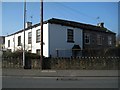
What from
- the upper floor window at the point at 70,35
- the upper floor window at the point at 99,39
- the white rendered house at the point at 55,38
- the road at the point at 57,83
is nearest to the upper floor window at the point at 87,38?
the white rendered house at the point at 55,38

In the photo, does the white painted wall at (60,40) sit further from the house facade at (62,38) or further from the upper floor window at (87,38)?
the upper floor window at (87,38)

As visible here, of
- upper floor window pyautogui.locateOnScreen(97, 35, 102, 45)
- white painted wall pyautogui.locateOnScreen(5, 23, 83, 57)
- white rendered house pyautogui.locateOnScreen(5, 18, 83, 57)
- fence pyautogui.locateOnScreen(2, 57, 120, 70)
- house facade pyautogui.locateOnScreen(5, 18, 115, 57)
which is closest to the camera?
fence pyautogui.locateOnScreen(2, 57, 120, 70)

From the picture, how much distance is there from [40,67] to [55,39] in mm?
7632

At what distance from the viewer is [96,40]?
1656 inches

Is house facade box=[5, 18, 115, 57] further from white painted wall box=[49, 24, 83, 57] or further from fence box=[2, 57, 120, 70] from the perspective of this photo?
fence box=[2, 57, 120, 70]

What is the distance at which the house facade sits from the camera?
34625mm

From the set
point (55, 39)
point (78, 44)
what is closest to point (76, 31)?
point (78, 44)

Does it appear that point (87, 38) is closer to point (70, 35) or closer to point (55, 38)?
point (70, 35)

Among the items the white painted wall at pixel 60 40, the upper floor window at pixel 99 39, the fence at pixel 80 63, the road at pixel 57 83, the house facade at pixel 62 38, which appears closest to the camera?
the road at pixel 57 83

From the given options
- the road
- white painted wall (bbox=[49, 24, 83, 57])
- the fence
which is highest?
white painted wall (bbox=[49, 24, 83, 57])

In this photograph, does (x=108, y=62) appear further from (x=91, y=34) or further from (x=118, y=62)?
(x=91, y=34)

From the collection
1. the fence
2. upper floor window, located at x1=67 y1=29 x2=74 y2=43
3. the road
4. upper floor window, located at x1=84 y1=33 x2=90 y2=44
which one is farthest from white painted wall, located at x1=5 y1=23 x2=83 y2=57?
the road

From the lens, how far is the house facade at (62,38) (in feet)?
114

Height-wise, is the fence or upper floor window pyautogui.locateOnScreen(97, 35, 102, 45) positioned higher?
upper floor window pyautogui.locateOnScreen(97, 35, 102, 45)
